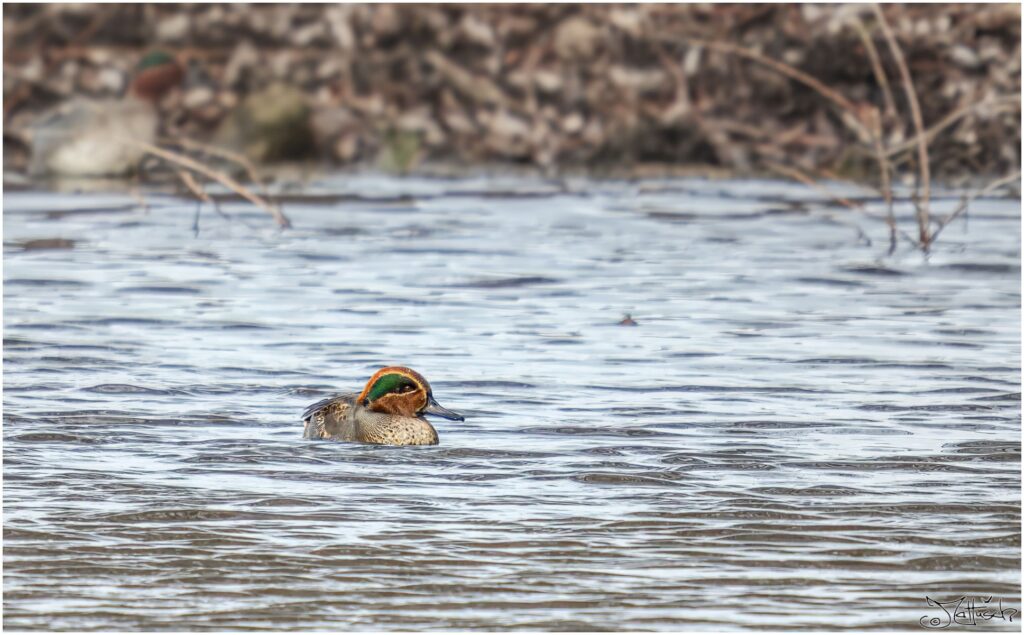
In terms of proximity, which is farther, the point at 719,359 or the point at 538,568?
the point at 719,359

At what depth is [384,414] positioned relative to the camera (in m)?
7.87

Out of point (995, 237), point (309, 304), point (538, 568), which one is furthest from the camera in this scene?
point (995, 237)

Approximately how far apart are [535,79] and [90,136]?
4.55 meters

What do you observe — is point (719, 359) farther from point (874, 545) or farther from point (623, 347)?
point (874, 545)

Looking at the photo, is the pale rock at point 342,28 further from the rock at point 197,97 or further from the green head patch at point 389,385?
the green head patch at point 389,385

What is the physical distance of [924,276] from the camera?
1295 cm

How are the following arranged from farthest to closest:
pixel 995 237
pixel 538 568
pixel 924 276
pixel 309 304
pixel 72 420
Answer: pixel 995 237
pixel 924 276
pixel 309 304
pixel 72 420
pixel 538 568

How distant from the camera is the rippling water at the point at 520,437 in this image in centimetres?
577

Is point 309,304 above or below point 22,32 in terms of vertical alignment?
below

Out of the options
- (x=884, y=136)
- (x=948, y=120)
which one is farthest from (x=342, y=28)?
(x=948, y=120)

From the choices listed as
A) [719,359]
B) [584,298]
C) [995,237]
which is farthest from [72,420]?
[995,237]

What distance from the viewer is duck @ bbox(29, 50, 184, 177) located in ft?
63.6

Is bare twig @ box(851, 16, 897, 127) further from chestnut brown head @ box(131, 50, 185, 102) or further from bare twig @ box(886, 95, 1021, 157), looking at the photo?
chestnut brown head @ box(131, 50, 185, 102)

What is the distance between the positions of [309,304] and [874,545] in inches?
236
